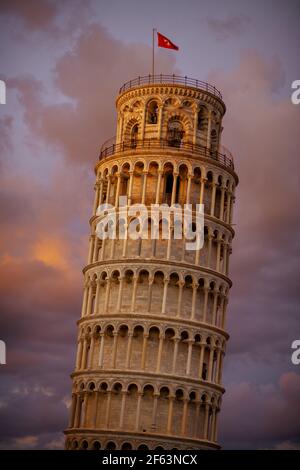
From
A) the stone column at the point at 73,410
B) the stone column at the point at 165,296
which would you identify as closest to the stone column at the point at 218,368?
the stone column at the point at 165,296

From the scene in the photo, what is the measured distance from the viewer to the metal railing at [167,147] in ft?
295

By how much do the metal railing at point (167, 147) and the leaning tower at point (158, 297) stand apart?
0.11 m

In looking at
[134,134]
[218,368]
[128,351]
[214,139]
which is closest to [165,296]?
[128,351]

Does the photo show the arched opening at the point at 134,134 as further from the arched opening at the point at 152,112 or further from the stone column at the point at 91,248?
the stone column at the point at 91,248

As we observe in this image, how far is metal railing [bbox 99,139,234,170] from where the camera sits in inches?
3543

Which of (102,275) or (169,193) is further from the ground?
(169,193)

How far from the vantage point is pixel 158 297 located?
8581 centimetres

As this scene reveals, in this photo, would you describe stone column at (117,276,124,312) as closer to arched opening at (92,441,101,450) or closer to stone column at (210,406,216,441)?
arched opening at (92,441,101,450)

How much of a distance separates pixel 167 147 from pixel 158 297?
13971 mm

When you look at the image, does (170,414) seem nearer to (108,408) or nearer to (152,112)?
(108,408)

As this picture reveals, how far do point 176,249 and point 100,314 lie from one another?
8.80 meters
